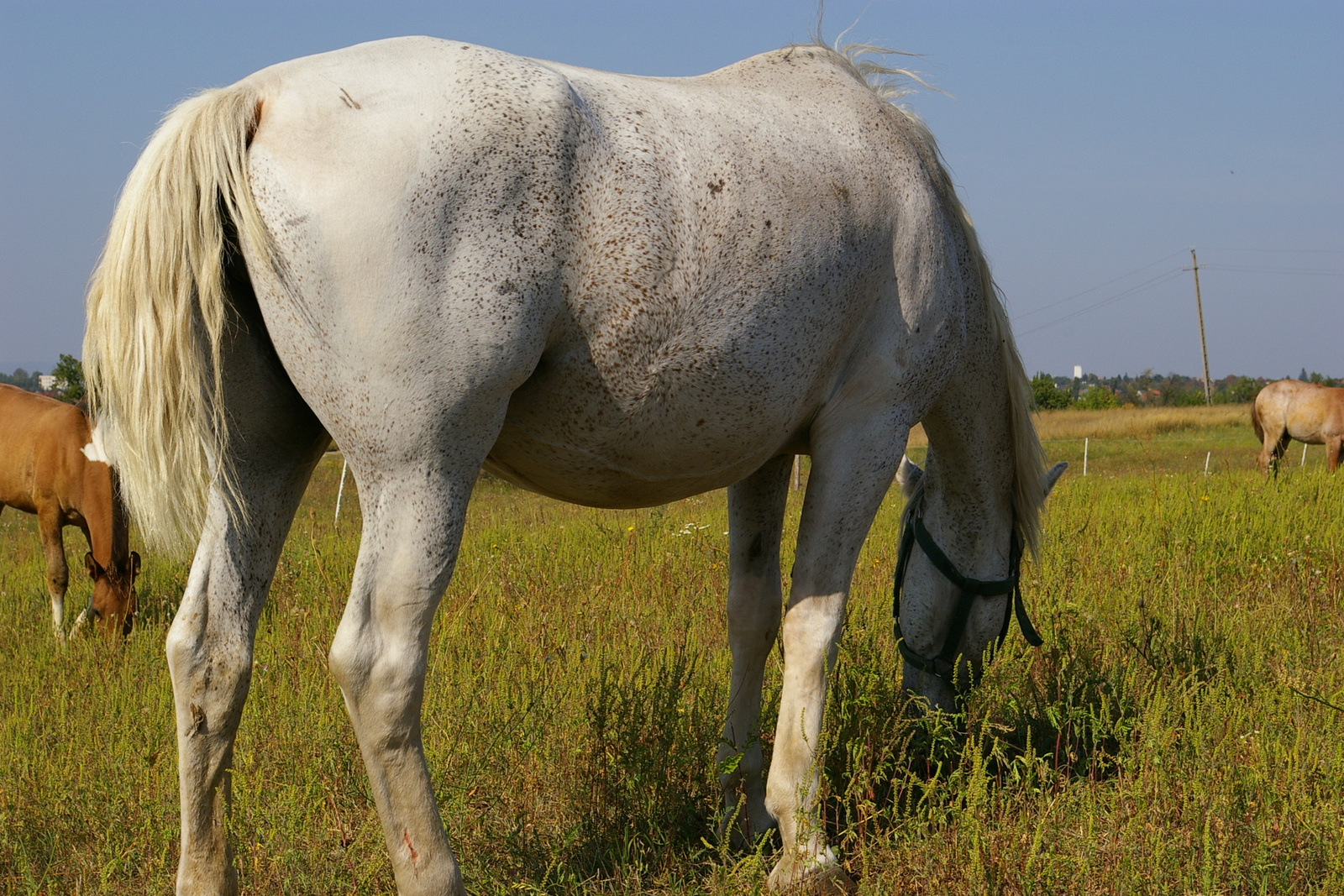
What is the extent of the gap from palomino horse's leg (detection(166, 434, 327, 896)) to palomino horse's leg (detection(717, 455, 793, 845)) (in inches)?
55.3

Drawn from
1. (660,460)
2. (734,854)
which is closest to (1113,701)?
(734,854)

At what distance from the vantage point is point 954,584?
339cm

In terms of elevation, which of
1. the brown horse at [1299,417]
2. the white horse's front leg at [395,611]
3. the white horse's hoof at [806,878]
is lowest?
the white horse's hoof at [806,878]

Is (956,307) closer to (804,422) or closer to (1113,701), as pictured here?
(804,422)

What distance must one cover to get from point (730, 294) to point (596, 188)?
1.30 ft

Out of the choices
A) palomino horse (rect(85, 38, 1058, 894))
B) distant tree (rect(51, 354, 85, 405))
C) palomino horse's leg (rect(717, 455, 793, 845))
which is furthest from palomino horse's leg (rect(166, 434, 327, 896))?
distant tree (rect(51, 354, 85, 405))

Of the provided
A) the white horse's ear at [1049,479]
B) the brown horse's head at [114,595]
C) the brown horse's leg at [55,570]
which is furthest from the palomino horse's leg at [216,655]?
the brown horse's leg at [55,570]

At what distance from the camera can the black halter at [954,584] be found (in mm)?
3381

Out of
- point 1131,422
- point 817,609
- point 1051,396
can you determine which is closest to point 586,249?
point 817,609

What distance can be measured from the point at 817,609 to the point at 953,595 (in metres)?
0.95

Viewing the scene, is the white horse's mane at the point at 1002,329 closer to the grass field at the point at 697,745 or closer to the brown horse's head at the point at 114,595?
the grass field at the point at 697,745

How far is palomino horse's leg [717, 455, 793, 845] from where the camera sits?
10.0 ft

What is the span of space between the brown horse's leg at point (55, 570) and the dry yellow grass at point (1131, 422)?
2349cm

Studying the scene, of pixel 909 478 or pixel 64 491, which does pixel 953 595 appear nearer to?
pixel 909 478
